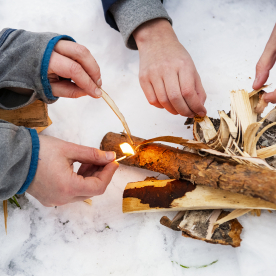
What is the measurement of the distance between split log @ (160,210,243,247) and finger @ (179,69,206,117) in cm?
49

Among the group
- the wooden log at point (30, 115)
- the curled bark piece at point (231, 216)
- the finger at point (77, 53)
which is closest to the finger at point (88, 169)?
the wooden log at point (30, 115)

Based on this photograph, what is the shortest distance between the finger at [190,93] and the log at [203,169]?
22 centimetres

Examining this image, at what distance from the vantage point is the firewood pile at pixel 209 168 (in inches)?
38.6

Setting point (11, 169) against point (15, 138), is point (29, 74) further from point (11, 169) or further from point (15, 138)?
point (11, 169)

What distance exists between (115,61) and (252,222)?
49.1 inches

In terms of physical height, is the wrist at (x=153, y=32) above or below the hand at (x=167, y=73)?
above

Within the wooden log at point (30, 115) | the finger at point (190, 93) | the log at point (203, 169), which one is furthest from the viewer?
the wooden log at point (30, 115)

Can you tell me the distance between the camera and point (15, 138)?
3.11ft

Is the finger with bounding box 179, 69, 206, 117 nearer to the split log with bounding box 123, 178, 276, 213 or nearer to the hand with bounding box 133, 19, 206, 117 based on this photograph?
the hand with bounding box 133, 19, 206, 117

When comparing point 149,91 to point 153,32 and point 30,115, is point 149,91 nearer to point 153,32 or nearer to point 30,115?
point 153,32

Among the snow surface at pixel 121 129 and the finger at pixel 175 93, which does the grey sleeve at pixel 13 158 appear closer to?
the snow surface at pixel 121 129

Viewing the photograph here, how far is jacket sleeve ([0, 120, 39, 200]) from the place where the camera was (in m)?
0.88

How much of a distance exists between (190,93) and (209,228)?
636 millimetres

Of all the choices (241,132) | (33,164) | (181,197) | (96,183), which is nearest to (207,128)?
(241,132)
